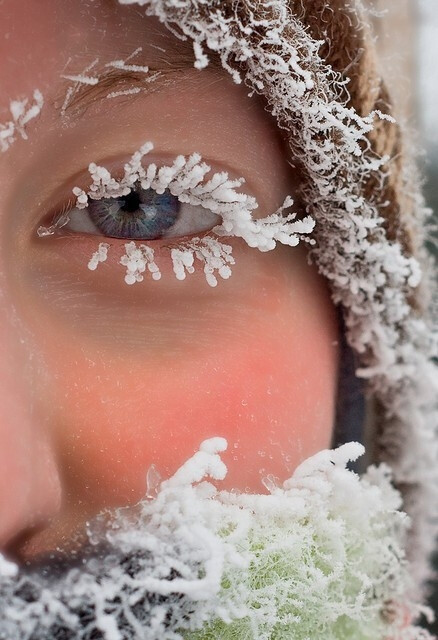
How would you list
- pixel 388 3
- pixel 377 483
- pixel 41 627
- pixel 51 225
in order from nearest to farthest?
pixel 41 627, pixel 51 225, pixel 388 3, pixel 377 483

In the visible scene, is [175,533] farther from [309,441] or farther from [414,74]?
[414,74]

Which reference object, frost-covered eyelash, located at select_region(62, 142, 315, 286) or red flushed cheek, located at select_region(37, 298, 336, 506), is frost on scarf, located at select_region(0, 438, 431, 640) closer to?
red flushed cheek, located at select_region(37, 298, 336, 506)

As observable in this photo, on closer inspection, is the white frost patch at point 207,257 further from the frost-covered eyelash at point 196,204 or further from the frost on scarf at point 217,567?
the frost on scarf at point 217,567

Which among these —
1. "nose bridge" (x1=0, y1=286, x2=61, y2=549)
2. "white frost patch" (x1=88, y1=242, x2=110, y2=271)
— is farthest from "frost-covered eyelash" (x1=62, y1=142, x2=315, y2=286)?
"nose bridge" (x1=0, y1=286, x2=61, y2=549)

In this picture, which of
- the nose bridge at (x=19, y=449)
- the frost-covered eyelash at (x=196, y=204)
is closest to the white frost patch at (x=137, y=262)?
the frost-covered eyelash at (x=196, y=204)

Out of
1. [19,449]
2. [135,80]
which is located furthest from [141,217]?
[19,449]

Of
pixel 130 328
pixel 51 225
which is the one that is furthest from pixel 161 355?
pixel 51 225
